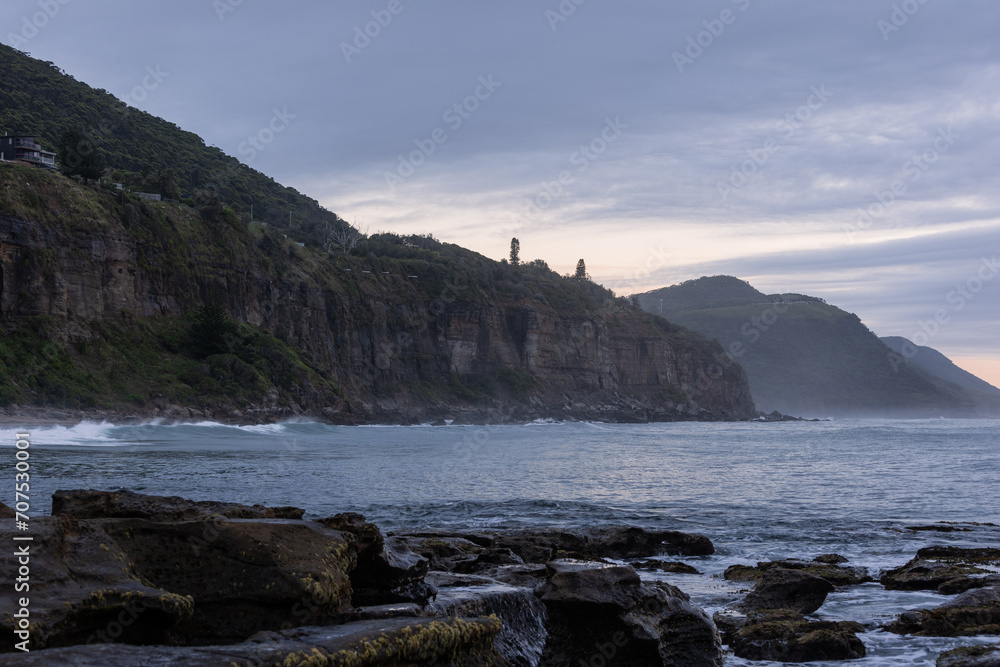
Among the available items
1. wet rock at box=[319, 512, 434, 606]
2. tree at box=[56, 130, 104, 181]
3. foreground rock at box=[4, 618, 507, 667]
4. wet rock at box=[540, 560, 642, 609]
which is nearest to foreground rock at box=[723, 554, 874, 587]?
wet rock at box=[540, 560, 642, 609]

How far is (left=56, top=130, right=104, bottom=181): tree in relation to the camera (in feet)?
234

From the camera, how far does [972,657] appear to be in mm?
7637

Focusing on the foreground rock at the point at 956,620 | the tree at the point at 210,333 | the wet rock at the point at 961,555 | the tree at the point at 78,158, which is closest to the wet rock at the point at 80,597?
the foreground rock at the point at 956,620

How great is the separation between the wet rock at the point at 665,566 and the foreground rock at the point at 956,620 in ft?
12.1

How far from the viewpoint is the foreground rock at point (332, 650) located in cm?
381

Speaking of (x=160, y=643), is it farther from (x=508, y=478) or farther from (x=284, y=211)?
(x=284, y=211)

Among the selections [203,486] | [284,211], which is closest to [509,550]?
[203,486]

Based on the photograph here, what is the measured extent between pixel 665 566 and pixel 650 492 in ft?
40.0

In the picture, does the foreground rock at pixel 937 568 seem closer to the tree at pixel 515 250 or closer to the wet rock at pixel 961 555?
the wet rock at pixel 961 555

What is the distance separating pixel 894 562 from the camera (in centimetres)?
1398

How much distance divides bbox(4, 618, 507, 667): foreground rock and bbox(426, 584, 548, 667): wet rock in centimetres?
102

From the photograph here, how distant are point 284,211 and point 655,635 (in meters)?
129

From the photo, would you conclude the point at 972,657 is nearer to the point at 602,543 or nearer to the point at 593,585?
the point at 593,585

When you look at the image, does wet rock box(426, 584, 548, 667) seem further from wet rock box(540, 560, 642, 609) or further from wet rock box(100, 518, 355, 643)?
wet rock box(100, 518, 355, 643)
